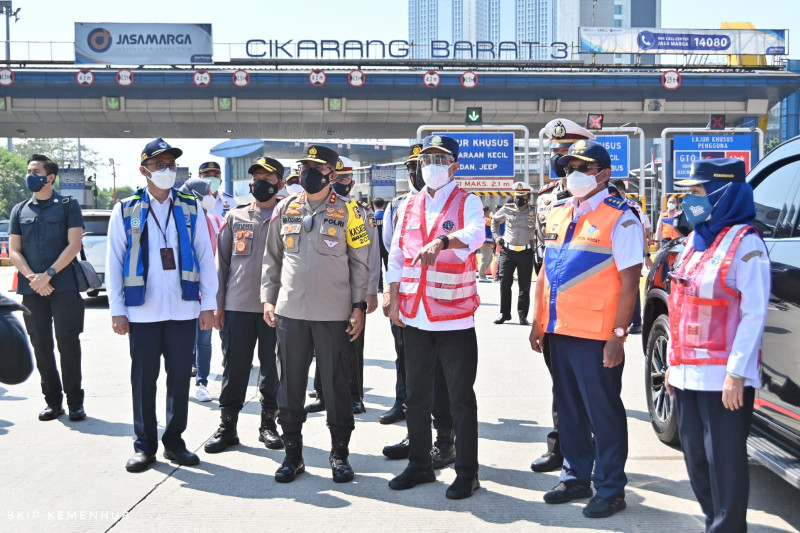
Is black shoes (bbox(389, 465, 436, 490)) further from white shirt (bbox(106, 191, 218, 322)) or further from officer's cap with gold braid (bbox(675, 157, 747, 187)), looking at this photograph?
officer's cap with gold braid (bbox(675, 157, 747, 187))

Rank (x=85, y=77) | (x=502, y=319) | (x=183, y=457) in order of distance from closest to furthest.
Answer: (x=183, y=457)
(x=502, y=319)
(x=85, y=77)

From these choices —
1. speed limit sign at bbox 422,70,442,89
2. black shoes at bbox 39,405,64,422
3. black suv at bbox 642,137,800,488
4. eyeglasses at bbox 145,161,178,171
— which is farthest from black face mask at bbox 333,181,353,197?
speed limit sign at bbox 422,70,442,89

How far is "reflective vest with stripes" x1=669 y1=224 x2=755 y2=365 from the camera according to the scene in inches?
134

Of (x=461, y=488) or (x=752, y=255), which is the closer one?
(x=752, y=255)

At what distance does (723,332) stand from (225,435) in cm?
350


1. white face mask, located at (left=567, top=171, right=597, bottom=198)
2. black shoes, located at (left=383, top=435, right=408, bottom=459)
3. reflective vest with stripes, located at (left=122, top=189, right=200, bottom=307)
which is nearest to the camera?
white face mask, located at (left=567, top=171, right=597, bottom=198)

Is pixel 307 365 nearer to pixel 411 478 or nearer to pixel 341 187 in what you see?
pixel 411 478

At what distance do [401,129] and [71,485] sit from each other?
1528 inches

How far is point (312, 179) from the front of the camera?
15.8 ft

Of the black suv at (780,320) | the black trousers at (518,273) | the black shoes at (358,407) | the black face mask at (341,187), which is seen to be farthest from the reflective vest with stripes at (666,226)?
the black suv at (780,320)

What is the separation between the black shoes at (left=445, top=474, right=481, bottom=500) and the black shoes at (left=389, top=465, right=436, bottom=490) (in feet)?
0.79

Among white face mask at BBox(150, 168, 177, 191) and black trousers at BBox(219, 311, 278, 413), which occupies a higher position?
white face mask at BBox(150, 168, 177, 191)

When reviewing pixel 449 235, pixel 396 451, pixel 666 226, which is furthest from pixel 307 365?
pixel 666 226

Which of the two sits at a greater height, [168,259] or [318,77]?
[318,77]
